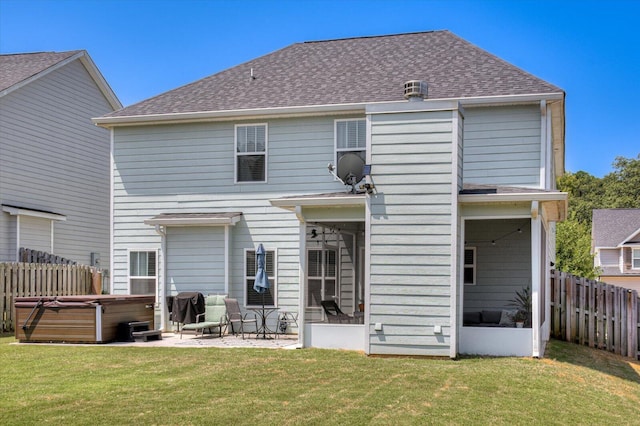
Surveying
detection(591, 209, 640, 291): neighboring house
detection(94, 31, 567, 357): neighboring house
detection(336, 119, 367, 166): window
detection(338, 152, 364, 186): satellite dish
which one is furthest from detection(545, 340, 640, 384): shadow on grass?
detection(591, 209, 640, 291): neighboring house

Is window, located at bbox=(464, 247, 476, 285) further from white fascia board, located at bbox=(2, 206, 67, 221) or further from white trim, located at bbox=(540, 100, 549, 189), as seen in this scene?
white fascia board, located at bbox=(2, 206, 67, 221)

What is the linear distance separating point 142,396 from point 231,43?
1545cm

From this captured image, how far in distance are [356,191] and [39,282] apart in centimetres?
850

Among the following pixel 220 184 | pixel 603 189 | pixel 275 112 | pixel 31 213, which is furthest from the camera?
pixel 603 189

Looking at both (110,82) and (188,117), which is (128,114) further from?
(110,82)

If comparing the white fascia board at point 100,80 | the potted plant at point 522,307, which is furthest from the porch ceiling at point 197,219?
the white fascia board at point 100,80

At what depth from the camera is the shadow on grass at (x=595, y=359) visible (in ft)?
39.0

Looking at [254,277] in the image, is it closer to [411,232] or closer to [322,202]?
[322,202]

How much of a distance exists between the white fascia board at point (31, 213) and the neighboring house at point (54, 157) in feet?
0.08

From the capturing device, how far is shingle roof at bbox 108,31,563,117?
49.7 feet

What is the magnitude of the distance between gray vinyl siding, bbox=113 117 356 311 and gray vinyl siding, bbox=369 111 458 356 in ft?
11.7

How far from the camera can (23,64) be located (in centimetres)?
2189

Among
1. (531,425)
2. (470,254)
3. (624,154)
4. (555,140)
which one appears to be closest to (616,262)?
(624,154)

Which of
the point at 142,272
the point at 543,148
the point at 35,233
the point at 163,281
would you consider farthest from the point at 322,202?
the point at 35,233
